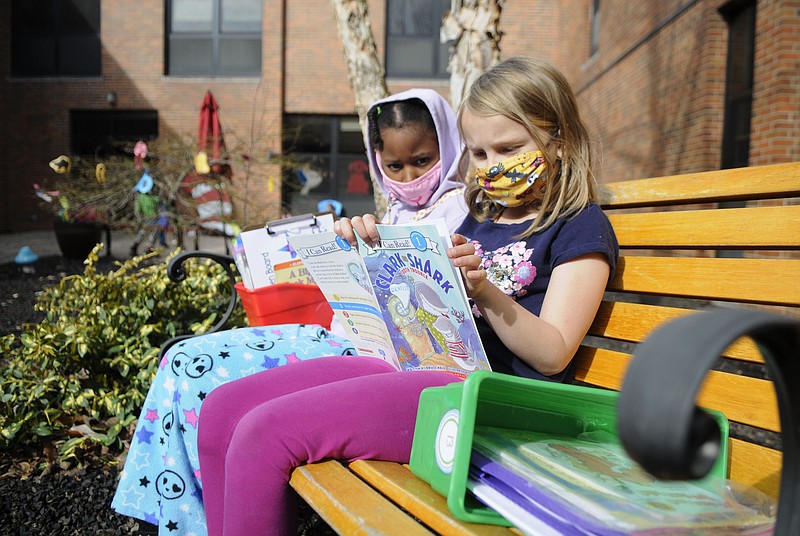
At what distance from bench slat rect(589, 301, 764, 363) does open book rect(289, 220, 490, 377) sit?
44cm

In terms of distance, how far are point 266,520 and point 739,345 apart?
1.04 meters

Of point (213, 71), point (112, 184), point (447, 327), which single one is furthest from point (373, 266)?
point (213, 71)

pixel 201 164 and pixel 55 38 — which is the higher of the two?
pixel 55 38

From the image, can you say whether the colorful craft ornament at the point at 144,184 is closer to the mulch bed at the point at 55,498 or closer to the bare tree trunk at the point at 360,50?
the bare tree trunk at the point at 360,50


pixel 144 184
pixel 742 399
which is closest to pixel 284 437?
pixel 742 399

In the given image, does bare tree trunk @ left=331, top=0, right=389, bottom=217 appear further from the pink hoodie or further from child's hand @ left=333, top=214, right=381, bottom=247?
child's hand @ left=333, top=214, right=381, bottom=247

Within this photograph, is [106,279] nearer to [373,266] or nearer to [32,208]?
[373,266]

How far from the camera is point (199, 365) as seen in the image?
176 cm

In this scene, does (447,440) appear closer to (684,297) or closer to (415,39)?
(684,297)

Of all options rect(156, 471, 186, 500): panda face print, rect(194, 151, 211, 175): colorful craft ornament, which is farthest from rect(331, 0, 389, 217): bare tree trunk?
rect(194, 151, 211, 175): colorful craft ornament

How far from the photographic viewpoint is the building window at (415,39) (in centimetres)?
1582

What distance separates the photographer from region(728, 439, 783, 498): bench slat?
1214 mm

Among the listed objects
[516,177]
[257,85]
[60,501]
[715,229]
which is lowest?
[60,501]

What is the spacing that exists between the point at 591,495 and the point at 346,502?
40 cm
